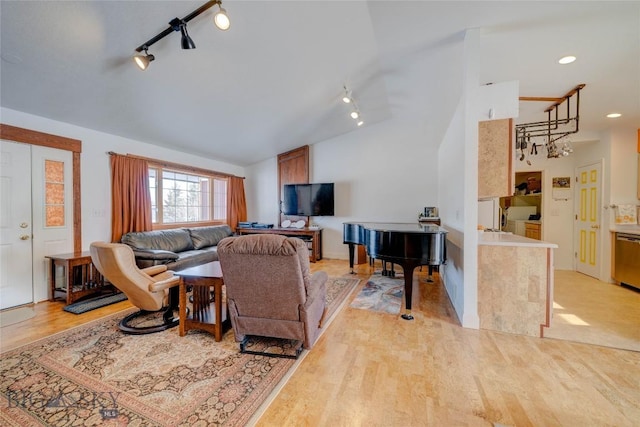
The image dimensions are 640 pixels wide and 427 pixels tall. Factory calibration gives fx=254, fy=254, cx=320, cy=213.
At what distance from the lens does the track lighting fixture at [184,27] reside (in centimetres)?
197

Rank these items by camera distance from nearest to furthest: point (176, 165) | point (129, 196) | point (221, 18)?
1. point (221, 18)
2. point (129, 196)
3. point (176, 165)

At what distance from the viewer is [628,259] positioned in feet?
12.5

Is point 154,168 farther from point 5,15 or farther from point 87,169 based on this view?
point 5,15

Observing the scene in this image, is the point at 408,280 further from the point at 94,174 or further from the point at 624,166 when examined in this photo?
the point at 94,174

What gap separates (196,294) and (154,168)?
3180 mm

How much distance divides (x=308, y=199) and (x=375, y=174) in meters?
1.63

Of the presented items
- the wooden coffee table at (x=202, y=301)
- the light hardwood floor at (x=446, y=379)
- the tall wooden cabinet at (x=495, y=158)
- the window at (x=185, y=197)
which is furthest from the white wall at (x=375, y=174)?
the wooden coffee table at (x=202, y=301)

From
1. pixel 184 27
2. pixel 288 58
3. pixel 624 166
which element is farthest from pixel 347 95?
pixel 624 166

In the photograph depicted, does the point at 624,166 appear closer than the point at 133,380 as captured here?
No

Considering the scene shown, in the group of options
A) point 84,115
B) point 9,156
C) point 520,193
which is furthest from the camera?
point 520,193

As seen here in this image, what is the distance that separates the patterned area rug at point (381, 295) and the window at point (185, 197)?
12.6 feet

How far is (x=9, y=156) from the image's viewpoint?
3.01 m

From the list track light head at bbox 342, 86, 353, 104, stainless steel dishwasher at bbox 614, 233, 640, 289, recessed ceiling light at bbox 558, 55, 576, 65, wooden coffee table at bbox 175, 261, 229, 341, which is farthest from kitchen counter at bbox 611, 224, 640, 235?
wooden coffee table at bbox 175, 261, 229, 341

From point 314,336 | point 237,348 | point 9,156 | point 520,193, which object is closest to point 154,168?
point 9,156
